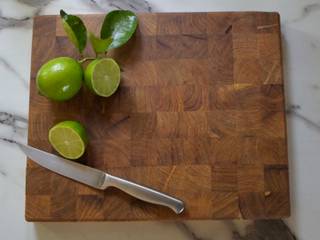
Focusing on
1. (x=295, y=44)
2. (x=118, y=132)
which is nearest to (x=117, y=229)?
(x=118, y=132)

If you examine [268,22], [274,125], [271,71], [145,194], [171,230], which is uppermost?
[268,22]

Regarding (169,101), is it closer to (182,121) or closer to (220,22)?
(182,121)

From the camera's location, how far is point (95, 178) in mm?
1013

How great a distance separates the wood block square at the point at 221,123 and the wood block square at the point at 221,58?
0.27ft

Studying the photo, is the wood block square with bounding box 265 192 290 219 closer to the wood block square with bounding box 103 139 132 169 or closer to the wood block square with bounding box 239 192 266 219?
the wood block square with bounding box 239 192 266 219

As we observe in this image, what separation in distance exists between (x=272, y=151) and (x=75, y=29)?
55cm

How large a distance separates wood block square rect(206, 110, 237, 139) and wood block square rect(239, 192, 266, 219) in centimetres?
15

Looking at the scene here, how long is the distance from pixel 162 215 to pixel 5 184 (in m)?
0.40

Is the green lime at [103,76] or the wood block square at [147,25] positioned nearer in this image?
the green lime at [103,76]

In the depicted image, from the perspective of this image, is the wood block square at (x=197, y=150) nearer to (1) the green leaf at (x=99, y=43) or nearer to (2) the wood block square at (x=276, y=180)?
(2) the wood block square at (x=276, y=180)

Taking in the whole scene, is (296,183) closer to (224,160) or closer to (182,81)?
(224,160)

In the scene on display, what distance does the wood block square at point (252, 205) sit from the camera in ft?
3.33

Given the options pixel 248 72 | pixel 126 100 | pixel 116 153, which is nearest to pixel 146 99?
pixel 126 100

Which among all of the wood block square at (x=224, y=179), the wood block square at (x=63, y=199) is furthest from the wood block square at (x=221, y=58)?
the wood block square at (x=63, y=199)
